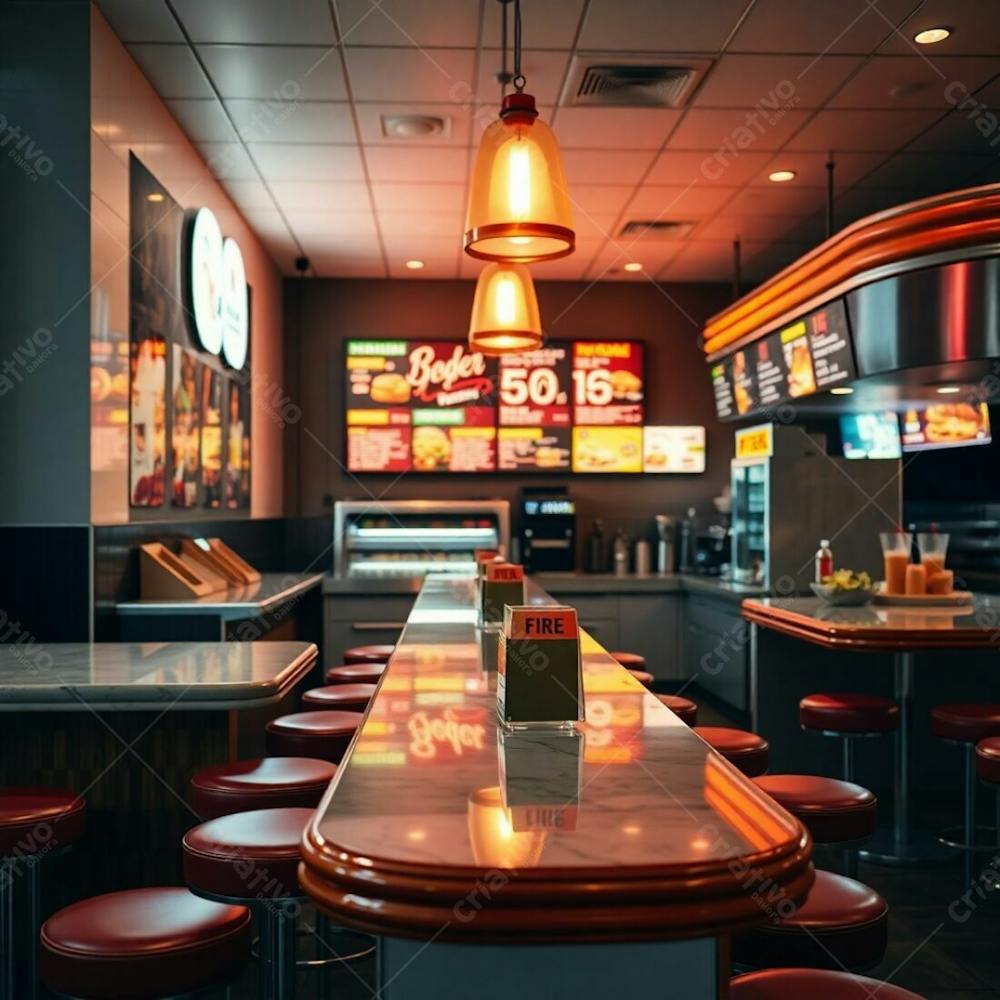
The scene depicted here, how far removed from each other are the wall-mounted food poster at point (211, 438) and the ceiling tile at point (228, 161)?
3.39 feet

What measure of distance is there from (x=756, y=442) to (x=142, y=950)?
568cm

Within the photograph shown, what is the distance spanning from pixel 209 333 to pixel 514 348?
218 cm

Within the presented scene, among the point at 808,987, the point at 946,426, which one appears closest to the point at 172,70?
the point at 808,987

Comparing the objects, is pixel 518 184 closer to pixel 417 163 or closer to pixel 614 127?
pixel 614 127

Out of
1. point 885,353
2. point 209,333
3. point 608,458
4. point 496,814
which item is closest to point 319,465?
point 608,458

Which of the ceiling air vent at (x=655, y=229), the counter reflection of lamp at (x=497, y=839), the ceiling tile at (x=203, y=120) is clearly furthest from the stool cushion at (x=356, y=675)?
the ceiling air vent at (x=655, y=229)

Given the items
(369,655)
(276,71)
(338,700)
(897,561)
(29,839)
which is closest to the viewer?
(29,839)

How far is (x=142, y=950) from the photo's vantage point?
1.77 m

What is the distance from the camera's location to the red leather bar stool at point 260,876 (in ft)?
6.31

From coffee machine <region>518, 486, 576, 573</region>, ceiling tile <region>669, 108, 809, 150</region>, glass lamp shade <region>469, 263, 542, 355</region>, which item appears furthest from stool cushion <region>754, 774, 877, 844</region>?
coffee machine <region>518, 486, 576, 573</region>

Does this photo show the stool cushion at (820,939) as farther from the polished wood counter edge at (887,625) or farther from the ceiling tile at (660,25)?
the ceiling tile at (660,25)

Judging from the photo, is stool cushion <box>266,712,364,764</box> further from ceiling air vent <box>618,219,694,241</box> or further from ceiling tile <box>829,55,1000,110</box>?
ceiling air vent <box>618,219,694,241</box>

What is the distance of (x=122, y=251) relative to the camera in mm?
4465

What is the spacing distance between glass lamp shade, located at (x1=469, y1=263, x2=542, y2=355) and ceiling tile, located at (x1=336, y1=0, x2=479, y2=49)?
91 centimetres
